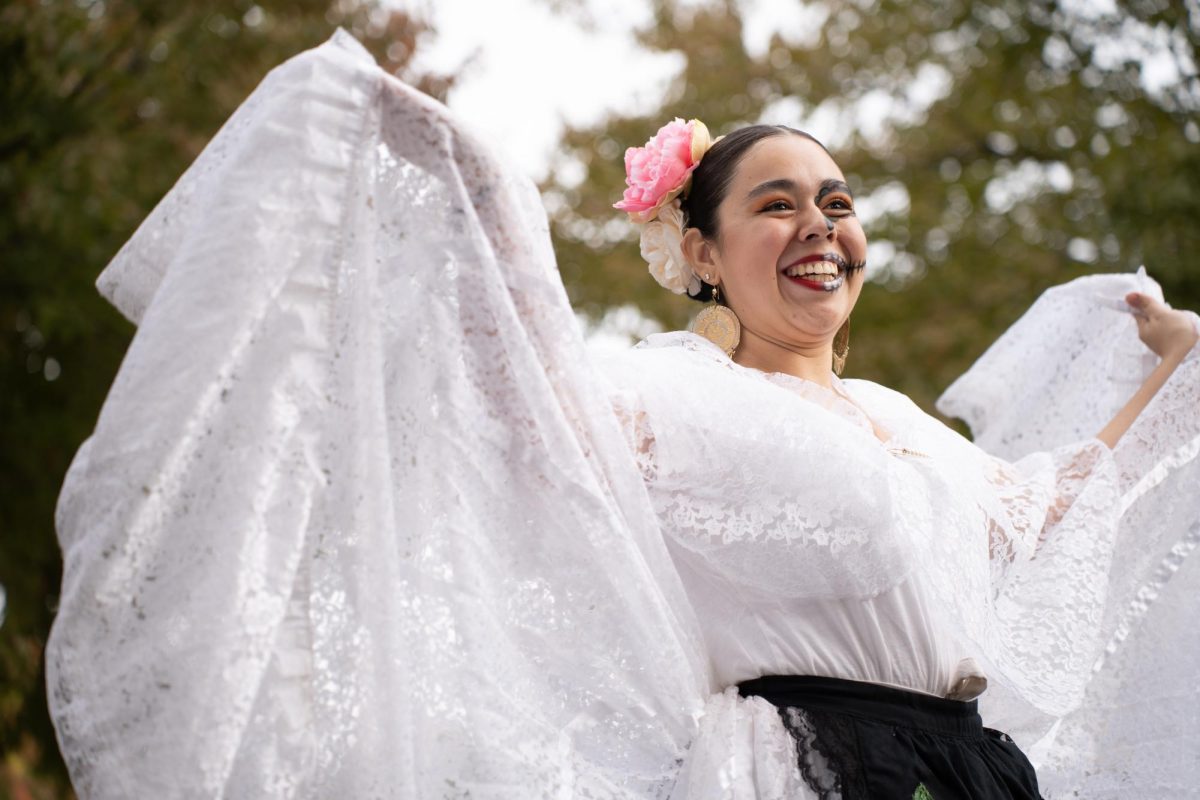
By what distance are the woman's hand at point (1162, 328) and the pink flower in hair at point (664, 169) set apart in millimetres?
1153

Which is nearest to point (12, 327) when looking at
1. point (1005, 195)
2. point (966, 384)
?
point (966, 384)

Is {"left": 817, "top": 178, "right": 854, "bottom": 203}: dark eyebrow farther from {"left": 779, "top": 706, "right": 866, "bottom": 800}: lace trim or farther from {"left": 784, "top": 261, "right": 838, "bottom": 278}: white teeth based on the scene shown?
{"left": 779, "top": 706, "right": 866, "bottom": 800}: lace trim

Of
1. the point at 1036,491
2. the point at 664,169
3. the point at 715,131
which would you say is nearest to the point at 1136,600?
the point at 1036,491

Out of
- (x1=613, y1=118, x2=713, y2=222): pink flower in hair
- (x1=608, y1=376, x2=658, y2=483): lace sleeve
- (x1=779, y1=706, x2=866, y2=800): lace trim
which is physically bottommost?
(x1=779, y1=706, x2=866, y2=800): lace trim

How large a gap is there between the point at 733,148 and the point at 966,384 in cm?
123

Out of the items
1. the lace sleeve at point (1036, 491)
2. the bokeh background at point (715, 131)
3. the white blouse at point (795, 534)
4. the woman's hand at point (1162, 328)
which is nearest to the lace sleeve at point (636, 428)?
the white blouse at point (795, 534)

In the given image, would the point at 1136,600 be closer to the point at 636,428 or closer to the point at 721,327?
the point at 721,327

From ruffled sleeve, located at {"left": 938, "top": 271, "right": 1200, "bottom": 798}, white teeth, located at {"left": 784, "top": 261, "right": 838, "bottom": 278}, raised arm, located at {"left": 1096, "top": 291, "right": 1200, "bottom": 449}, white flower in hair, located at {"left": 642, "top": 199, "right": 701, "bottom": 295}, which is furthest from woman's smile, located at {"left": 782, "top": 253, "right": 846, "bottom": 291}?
raised arm, located at {"left": 1096, "top": 291, "right": 1200, "bottom": 449}

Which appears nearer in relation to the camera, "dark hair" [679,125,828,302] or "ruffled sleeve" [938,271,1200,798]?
"dark hair" [679,125,828,302]

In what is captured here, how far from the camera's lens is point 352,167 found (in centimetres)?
207

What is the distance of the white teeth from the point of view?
2652mm

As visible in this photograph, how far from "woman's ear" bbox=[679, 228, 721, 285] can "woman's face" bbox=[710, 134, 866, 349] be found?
0.03m

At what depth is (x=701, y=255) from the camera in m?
2.80

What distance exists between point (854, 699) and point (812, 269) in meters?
0.80
